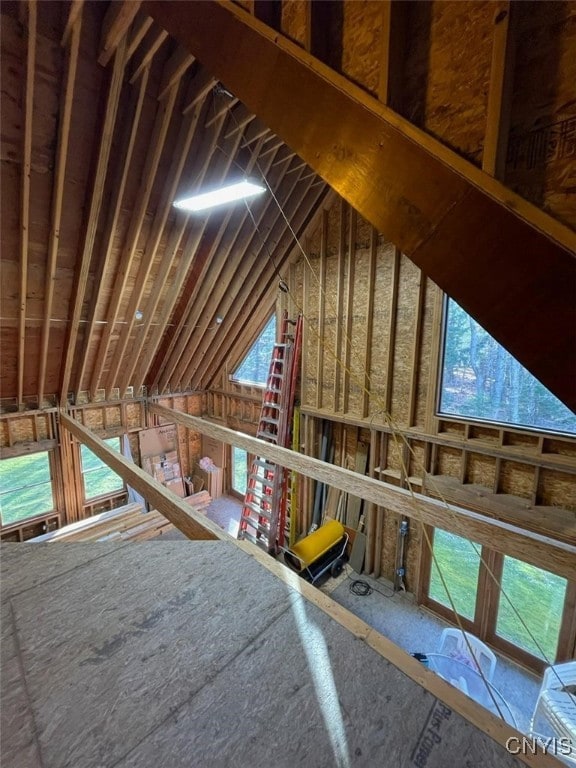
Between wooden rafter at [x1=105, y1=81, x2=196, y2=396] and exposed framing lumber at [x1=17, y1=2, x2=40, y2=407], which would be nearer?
exposed framing lumber at [x1=17, y1=2, x2=40, y2=407]

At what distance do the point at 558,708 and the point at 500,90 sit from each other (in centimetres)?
448

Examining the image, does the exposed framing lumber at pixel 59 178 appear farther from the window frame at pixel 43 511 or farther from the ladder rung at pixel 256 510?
the ladder rung at pixel 256 510

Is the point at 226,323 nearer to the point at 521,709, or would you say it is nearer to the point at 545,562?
the point at 545,562

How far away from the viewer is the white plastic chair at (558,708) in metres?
2.71

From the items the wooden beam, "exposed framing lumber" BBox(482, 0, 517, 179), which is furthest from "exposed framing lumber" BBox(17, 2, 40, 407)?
"exposed framing lumber" BBox(482, 0, 517, 179)

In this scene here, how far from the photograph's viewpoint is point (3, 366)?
17.2 ft

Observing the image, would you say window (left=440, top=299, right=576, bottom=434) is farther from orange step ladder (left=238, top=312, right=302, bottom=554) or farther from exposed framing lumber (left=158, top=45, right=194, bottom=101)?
exposed framing lumber (left=158, top=45, right=194, bottom=101)

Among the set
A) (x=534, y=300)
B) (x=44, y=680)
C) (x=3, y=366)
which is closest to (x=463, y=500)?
(x=534, y=300)

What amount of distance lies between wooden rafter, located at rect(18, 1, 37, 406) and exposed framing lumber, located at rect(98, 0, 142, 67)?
19.8 inches

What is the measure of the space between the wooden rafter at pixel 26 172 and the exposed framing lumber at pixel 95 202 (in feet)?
1.85

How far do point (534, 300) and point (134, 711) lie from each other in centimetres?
149

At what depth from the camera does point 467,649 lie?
165 inches

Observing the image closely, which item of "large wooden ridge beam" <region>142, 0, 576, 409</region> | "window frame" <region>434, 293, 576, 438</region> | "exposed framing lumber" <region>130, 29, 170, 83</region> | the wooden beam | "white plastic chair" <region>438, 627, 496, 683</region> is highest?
"exposed framing lumber" <region>130, 29, 170, 83</region>

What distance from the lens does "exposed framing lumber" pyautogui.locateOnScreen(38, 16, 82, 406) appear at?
9.44 ft
